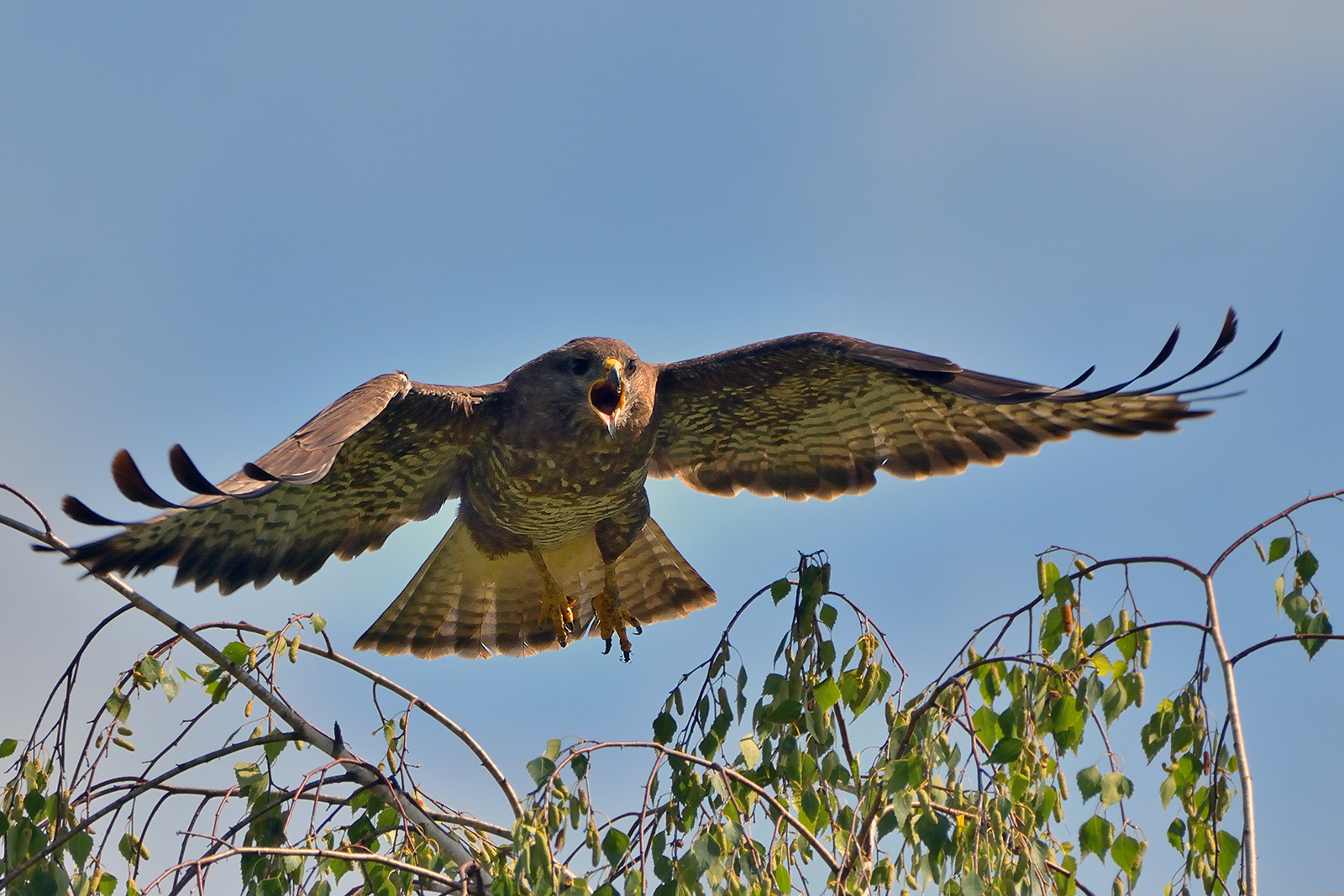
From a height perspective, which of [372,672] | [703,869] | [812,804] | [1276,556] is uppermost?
[1276,556]

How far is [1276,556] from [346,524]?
4.39m

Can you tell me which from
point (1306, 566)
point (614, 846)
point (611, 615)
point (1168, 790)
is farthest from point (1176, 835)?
point (611, 615)

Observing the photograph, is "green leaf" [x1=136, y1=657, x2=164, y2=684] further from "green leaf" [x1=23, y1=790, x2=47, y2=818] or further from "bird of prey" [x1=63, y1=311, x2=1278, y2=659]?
"bird of prey" [x1=63, y1=311, x2=1278, y2=659]

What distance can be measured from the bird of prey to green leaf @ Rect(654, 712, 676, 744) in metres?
1.80

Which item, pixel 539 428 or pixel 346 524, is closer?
pixel 539 428

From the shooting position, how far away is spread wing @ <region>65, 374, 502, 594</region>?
480cm

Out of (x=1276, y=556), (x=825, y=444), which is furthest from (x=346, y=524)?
(x=1276, y=556)

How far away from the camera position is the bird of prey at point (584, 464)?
5.53 meters

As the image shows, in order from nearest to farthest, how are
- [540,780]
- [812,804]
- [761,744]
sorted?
[540,780]
[812,804]
[761,744]

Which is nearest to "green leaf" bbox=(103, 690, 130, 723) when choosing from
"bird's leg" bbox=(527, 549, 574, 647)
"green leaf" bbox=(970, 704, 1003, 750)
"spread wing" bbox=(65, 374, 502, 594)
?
"spread wing" bbox=(65, 374, 502, 594)

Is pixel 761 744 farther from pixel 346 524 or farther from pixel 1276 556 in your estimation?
pixel 346 524

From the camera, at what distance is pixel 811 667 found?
3803 millimetres

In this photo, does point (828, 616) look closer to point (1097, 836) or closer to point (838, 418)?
point (1097, 836)

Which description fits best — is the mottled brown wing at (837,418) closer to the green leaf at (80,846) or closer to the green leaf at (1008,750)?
the green leaf at (1008,750)
